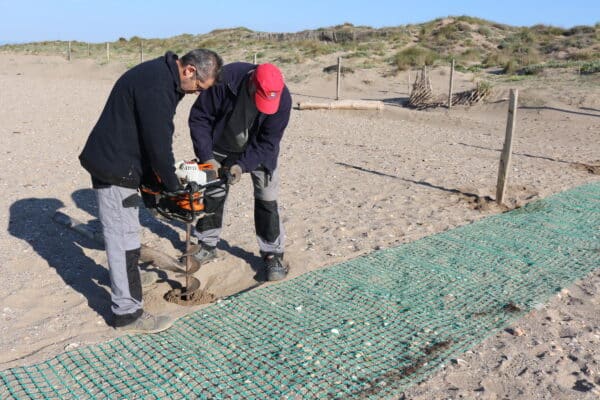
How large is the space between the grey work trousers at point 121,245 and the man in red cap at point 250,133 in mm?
556

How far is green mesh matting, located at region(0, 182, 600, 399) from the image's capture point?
3.15m

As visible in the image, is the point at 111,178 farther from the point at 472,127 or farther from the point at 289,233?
the point at 472,127

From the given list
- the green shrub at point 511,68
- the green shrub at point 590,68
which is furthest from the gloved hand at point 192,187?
the green shrub at point 511,68

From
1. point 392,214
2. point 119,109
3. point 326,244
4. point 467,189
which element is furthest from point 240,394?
point 467,189

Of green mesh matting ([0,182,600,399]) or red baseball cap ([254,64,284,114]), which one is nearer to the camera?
green mesh matting ([0,182,600,399])

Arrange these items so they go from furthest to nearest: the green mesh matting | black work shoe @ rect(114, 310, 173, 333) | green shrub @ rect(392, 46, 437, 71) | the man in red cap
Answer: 1. green shrub @ rect(392, 46, 437, 71)
2. the man in red cap
3. black work shoe @ rect(114, 310, 173, 333)
4. the green mesh matting

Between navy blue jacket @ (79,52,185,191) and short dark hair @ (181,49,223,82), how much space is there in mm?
88

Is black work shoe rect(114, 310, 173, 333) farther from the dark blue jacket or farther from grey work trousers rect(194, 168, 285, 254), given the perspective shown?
the dark blue jacket

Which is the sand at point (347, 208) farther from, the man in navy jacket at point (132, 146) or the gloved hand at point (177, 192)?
the gloved hand at point (177, 192)

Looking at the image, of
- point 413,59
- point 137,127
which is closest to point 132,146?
point 137,127

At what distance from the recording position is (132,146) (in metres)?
3.39

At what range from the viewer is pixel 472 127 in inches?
541

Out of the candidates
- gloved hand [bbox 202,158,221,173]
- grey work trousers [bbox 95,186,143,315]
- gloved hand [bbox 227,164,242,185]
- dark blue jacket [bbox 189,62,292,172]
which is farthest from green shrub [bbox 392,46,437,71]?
grey work trousers [bbox 95,186,143,315]

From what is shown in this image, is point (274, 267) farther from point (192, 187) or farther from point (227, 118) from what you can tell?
point (192, 187)
